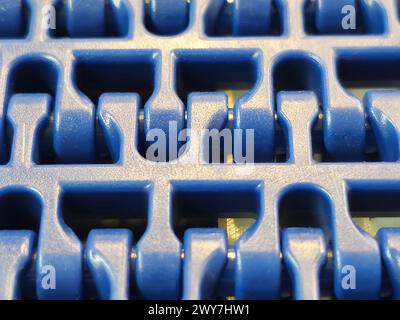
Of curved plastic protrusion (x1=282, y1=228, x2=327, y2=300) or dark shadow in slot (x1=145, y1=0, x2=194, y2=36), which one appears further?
dark shadow in slot (x1=145, y1=0, x2=194, y2=36)

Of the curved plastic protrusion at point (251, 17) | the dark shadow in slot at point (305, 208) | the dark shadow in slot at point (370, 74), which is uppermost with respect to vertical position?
the curved plastic protrusion at point (251, 17)

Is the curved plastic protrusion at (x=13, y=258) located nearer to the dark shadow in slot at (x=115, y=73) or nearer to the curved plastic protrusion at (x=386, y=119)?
the dark shadow in slot at (x=115, y=73)

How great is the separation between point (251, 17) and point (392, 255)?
0.21 m

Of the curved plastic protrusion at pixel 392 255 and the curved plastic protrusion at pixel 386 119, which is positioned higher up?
the curved plastic protrusion at pixel 386 119

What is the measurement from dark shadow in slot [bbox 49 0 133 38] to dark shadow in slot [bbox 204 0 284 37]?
63 millimetres

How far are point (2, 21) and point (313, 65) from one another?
25cm

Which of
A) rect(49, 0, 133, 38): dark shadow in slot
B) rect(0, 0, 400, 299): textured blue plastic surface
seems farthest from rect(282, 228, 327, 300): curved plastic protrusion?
rect(49, 0, 133, 38): dark shadow in slot

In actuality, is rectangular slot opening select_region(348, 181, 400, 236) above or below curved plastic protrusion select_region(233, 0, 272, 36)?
below

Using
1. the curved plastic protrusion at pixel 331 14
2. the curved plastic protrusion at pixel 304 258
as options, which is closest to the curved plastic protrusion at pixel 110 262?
the curved plastic protrusion at pixel 304 258

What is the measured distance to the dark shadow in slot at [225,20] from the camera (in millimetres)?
505

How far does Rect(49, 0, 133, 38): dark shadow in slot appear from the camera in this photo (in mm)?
504

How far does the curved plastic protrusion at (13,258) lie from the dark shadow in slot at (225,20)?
0.69 ft

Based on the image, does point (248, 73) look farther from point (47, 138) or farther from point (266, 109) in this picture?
point (47, 138)

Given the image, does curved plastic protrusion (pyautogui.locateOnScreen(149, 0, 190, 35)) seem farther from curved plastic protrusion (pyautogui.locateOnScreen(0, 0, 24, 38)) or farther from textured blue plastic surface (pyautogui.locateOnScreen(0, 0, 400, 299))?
curved plastic protrusion (pyautogui.locateOnScreen(0, 0, 24, 38))
